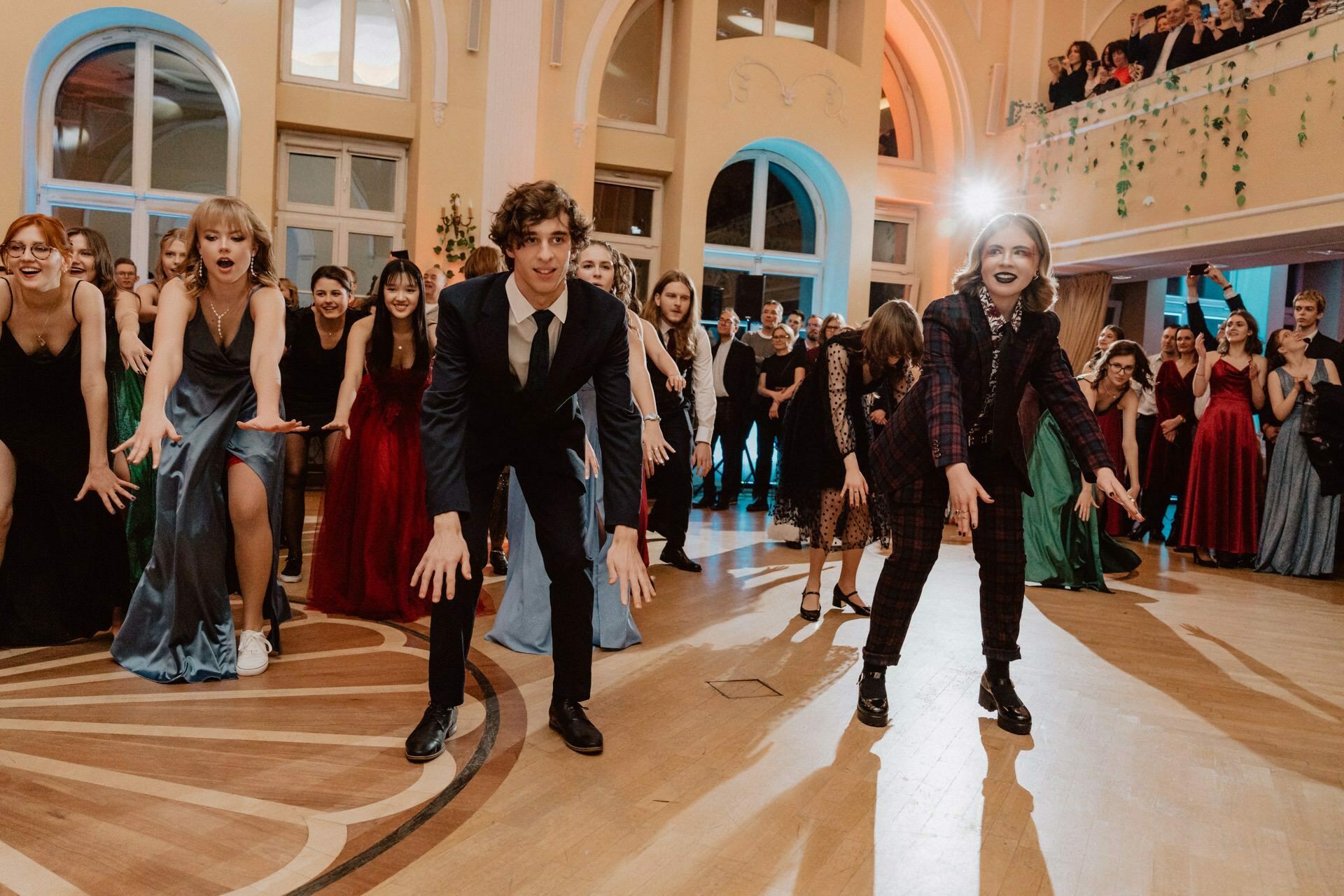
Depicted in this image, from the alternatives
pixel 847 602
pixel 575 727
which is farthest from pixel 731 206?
pixel 575 727

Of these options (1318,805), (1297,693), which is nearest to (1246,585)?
(1297,693)

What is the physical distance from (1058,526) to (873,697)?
2881 millimetres

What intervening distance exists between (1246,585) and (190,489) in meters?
5.59

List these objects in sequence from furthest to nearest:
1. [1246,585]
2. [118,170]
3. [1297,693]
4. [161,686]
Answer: [118,170], [1246,585], [1297,693], [161,686]

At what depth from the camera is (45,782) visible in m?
2.16

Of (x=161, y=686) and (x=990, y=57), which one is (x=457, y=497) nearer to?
(x=161, y=686)

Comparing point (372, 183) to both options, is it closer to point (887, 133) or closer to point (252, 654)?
point (887, 133)

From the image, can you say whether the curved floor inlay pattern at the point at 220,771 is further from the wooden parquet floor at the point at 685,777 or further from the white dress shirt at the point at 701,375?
the white dress shirt at the point at 701,375

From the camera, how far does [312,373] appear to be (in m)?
4.49

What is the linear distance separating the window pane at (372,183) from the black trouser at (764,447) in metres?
4.39

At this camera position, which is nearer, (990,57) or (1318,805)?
(1318,805)

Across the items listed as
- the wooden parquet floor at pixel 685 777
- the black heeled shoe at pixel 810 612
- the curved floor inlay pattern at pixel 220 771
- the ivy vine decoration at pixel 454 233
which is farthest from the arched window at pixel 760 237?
the curved floor inlay pattern at pixel 220 771

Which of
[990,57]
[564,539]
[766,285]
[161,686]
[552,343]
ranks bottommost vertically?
[161,686]

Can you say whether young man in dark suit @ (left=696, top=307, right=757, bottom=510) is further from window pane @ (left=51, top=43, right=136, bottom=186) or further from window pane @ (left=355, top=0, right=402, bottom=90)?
window pane @ (left=51, top=43, right=136, bottom=186)
